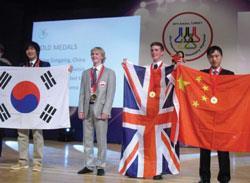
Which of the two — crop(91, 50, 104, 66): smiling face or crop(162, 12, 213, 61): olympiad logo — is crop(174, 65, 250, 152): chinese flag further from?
crop(162, 12, 213, 61): olympiad logo

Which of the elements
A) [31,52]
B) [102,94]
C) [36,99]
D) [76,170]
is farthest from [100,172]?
[31,52]

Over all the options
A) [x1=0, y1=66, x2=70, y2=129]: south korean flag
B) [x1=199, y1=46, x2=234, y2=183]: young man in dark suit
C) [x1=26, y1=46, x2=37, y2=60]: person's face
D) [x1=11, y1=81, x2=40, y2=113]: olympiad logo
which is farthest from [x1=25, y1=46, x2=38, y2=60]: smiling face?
[x1=199, y1=46, x2=234, y2=183]: young man in dark suit

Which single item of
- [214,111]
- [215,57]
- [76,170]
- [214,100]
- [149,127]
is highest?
[215,57]

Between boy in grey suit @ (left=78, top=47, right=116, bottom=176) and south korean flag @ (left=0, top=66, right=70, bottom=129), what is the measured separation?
27 cm

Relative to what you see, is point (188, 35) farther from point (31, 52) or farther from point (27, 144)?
point (27, 144)

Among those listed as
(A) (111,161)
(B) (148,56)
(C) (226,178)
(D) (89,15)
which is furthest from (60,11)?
(C) (226,178)

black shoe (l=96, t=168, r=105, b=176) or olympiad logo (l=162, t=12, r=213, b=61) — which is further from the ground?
olympiad logo (l=162, t=12, r=213, b=61)

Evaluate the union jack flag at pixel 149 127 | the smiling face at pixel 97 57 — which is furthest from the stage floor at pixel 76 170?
the smiling face at pixel 97 57

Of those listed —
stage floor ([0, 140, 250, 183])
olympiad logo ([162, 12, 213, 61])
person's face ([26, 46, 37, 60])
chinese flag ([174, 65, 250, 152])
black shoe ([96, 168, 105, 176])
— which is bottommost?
stage floor ([0, 140, 250, 183])

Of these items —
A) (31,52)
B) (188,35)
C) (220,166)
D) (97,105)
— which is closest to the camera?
(220,166)

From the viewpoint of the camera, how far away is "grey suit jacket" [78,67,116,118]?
433 cm

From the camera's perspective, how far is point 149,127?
4.21m

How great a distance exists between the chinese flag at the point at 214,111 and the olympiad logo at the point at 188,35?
405cm

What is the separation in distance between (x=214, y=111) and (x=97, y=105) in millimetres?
1233
